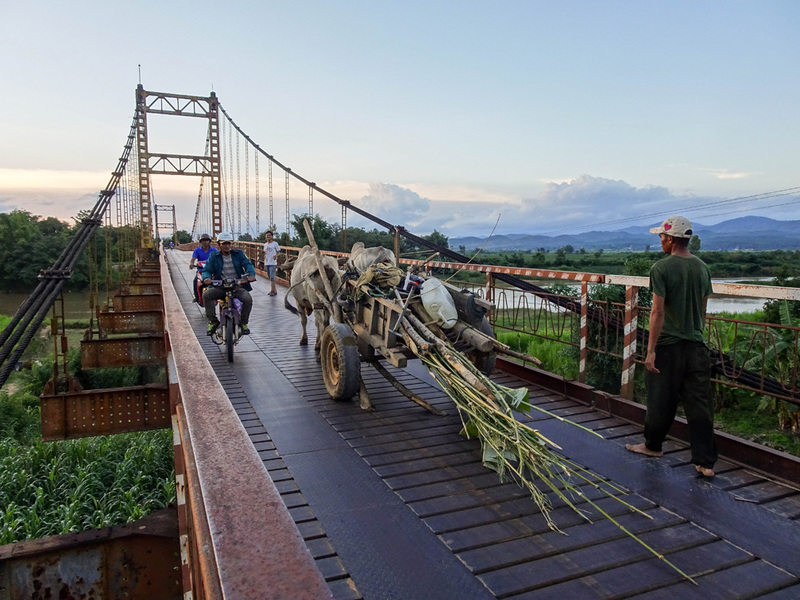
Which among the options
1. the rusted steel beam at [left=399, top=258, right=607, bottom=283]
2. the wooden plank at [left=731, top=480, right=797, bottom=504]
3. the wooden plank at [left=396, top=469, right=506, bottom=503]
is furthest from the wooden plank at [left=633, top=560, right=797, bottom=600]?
the rusted steel beam at [left=399, top=258, right=607, bottom=283]

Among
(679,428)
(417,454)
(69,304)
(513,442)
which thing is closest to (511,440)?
(513,442)

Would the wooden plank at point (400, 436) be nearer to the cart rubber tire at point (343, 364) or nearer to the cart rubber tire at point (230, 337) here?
the cart rubber tire at point (343, 364)

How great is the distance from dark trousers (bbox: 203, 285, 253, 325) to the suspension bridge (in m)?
1.34

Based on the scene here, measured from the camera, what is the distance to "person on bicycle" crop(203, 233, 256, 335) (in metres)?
6.63

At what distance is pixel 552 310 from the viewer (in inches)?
254

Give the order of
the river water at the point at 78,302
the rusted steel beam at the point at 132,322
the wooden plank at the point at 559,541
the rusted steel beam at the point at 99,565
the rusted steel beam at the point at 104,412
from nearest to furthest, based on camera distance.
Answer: the wooden plank at the point at 559,541 → the rusted steel beam at the point at 99,565 → the rusted steel beam at the point at 104,412 → the rusted steel beam at the point at 132,322 → the river water at the point at 78,302

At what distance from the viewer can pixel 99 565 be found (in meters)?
3.56

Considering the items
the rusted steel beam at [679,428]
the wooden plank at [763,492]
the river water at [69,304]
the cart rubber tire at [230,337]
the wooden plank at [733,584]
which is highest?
the cart rubber tire at [230,337]

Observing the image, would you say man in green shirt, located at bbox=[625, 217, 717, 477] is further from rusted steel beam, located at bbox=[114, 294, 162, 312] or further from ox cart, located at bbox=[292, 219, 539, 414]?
rusted steel beam, located at bbox=[114, 294, 162, 312]

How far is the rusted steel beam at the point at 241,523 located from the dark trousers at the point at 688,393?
8.85 feet

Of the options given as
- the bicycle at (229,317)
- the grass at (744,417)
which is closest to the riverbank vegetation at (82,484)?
the bicycle at (229,317)

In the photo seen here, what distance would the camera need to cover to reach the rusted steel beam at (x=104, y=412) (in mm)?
5535

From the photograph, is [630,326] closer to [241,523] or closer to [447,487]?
[447,487]

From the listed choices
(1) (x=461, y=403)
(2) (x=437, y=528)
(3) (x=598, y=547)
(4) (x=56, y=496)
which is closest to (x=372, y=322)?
(1) (x=461, y=403)
